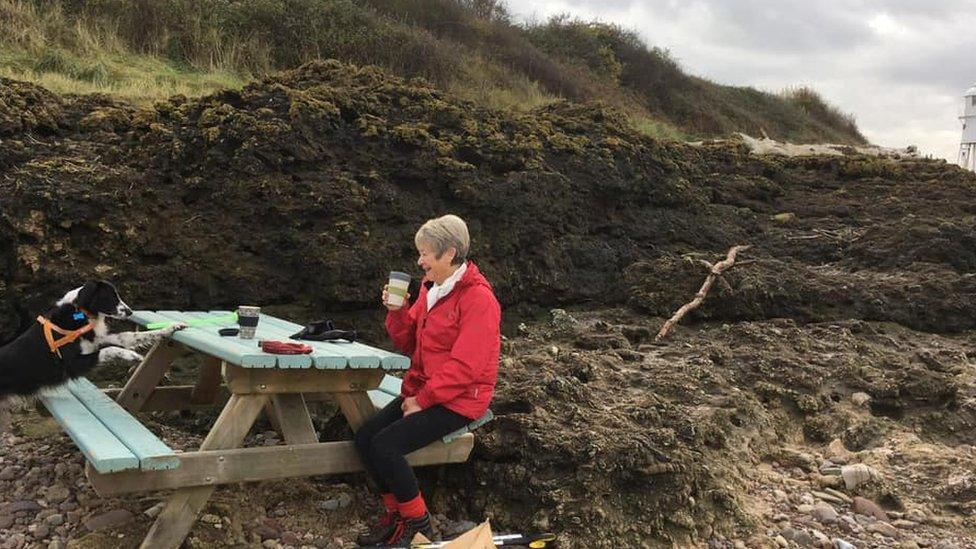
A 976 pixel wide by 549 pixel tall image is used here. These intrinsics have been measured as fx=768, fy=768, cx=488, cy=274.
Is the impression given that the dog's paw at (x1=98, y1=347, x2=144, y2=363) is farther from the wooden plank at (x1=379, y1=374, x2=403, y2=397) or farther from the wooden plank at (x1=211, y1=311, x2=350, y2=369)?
the wooden plank at (x1=379, y1=374, x2=403, y2=397)

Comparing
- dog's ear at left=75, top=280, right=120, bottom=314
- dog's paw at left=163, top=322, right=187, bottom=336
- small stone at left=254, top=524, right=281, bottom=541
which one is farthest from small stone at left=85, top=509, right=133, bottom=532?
dog's ear at left=75, top=280, right=120, bottom=314

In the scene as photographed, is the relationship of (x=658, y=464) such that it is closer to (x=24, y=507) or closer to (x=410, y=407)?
(x=410, y=407)

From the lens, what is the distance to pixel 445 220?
381 centimetres

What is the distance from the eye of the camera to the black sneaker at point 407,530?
3.73 meters

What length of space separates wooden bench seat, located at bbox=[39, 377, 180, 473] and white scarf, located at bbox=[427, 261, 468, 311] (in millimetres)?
1400

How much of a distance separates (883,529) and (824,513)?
307mm

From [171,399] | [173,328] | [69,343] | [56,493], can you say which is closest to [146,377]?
[171,399]

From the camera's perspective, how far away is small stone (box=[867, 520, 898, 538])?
427 cm

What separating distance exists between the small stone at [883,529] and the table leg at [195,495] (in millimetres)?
3410

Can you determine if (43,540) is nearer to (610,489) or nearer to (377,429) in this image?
(377,429)

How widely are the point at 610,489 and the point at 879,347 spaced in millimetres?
3923

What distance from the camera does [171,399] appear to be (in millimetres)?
5098

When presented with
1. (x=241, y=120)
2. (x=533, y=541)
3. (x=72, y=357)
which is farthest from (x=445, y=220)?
(x=241, y=120)

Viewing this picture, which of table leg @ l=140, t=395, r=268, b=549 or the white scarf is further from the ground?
the white scarf
